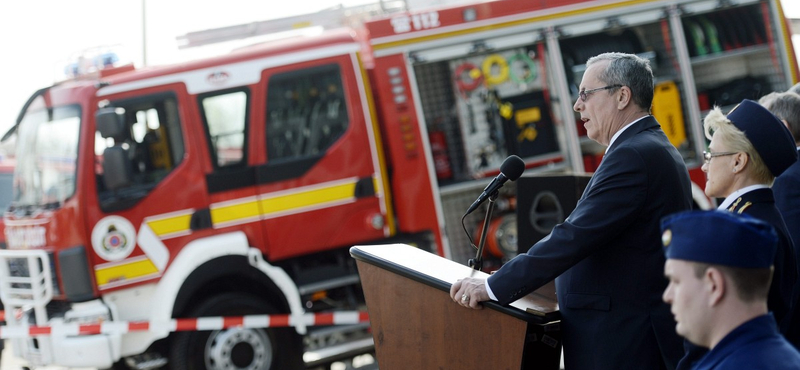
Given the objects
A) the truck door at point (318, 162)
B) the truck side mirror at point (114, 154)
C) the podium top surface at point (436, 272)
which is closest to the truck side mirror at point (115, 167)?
the truck side mirror at point (114, 154)

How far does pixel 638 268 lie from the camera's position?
9.48ft

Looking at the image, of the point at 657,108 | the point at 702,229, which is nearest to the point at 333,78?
the point at 657,108

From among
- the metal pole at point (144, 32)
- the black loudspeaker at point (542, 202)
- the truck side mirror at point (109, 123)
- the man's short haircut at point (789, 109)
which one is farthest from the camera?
the metal pole at point (144, 32)

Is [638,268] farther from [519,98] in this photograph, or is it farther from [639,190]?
[519,98]

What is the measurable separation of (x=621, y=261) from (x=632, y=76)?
67cm

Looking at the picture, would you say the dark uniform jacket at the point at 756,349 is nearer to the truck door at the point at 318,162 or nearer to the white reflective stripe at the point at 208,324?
the truck door at the point at 318,162

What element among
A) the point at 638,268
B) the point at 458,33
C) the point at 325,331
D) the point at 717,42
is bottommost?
the point at 325,331

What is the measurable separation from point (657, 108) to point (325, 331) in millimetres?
3509

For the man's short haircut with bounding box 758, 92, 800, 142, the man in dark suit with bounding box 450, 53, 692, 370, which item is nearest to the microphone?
the man in dark suit with bounding box 450, 53, 692, 370

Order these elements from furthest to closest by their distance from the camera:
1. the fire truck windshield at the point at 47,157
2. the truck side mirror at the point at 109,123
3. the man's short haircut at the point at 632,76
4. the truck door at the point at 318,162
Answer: the truck door at the point at 318,162, the fire truck windshield at the point at 47,157, the truck side mirror at the point at 109,123, the man's short haircut at the point at 632,76

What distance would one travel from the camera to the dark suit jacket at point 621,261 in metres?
2.86

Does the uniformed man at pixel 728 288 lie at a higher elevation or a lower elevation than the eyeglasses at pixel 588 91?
lower

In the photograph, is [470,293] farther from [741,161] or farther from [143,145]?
[143,145]

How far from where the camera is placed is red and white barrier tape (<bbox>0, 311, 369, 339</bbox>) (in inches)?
260
